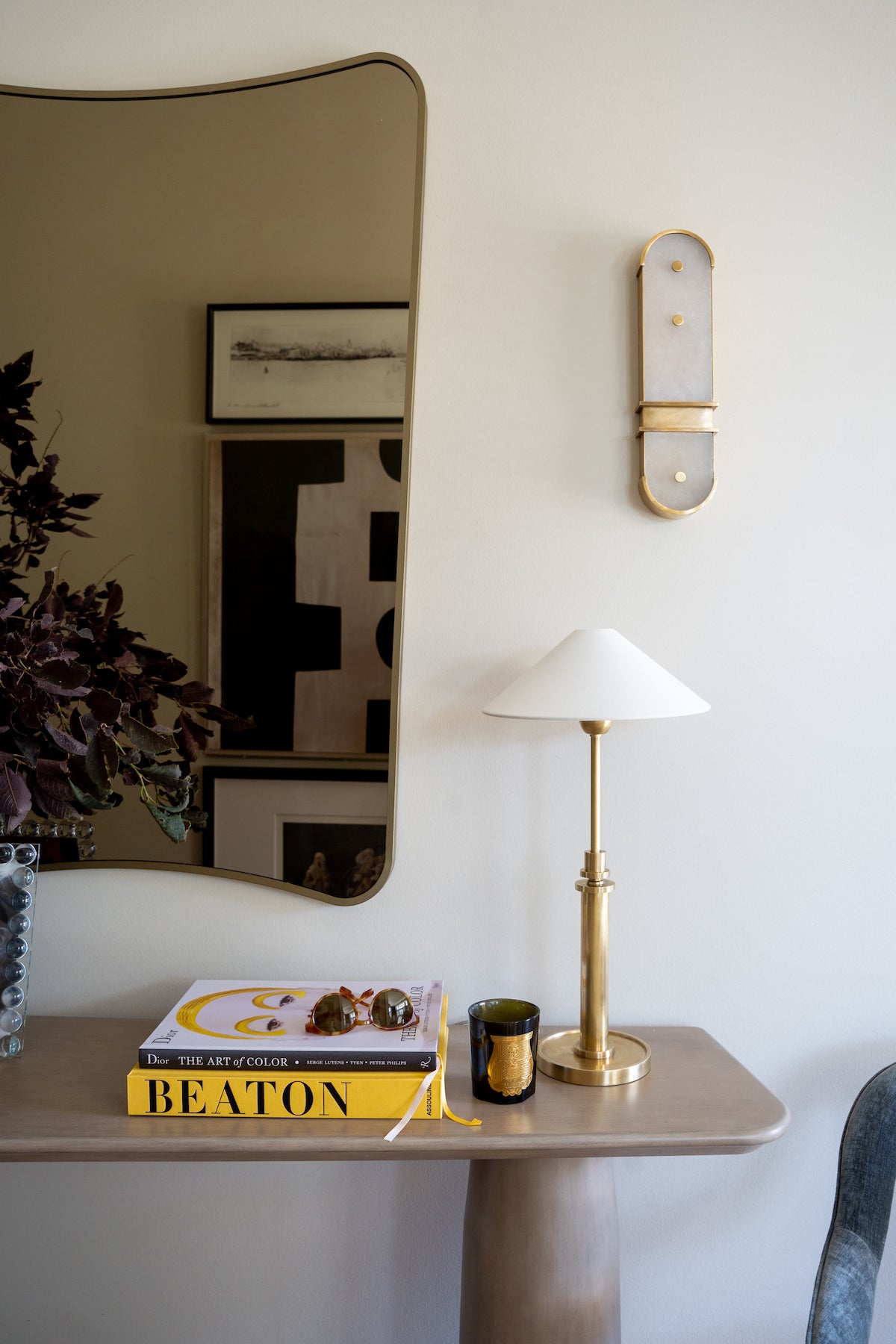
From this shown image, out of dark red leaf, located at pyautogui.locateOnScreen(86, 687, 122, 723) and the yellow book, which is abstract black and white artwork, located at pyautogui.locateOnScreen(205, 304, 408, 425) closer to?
dark red leaf, located at pyautogui.locateOnScreen(86, 687, 122, 723)

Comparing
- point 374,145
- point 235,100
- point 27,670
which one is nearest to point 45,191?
point 235,100

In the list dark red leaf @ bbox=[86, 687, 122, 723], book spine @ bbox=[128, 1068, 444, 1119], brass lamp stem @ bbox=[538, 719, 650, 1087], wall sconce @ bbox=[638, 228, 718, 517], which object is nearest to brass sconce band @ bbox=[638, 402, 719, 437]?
wall sconce @ bbox=[638, 228, 718, 517]

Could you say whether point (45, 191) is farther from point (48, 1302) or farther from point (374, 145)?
point (48, 1302)

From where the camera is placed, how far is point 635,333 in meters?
1.39

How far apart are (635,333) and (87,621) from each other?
878 mm

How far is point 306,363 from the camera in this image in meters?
1.38

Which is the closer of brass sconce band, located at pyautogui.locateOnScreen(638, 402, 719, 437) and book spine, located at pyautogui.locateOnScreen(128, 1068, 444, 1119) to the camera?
book spine, located at pyautogui.locateOnScreen(128, 1068, 444, 1119)

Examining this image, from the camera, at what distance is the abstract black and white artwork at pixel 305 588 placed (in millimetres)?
1373

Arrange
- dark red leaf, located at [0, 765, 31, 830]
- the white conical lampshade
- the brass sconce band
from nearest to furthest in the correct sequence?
dark red leaf, located at [0, 765, 31, 830]
the white conical lampshade
the brass sconce band

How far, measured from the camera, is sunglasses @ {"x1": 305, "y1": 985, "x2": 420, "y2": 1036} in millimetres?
1143

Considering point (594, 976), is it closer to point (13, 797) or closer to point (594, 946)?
point (594, 946)

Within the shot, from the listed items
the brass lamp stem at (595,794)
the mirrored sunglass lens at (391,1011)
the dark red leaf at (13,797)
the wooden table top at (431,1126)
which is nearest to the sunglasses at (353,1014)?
the mirrored sunglass lens at (391,1011)

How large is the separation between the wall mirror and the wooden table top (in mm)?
351

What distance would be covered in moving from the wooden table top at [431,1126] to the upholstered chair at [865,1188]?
15 cm
